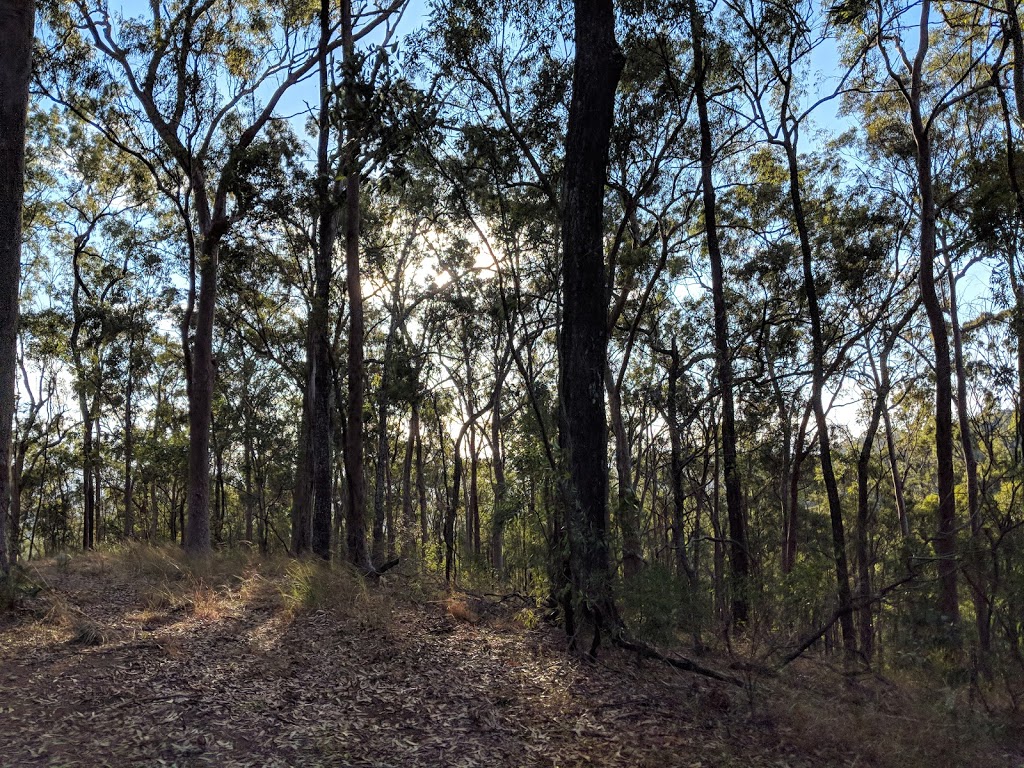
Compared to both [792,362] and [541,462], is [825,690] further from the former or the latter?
[792,362]

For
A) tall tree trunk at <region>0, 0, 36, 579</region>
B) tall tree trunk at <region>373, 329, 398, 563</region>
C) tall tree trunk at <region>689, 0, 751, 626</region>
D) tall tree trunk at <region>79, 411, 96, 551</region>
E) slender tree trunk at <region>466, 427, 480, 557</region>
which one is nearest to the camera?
tall tree trunk at <region>0, 0, 36, 579</region>

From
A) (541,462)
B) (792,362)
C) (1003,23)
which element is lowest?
(541,462)

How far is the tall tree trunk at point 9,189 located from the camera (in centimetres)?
603

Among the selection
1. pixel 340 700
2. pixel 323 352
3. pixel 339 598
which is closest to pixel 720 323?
pixel 323 352

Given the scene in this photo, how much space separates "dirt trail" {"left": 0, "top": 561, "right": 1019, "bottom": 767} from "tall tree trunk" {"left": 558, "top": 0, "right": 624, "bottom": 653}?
1.02 m

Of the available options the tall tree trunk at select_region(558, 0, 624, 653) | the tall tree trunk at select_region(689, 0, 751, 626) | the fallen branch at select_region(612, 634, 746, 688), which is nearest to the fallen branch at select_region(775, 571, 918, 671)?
the fallen branch at select_region(612, 634, 746, 688)

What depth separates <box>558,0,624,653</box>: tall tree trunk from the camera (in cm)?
589

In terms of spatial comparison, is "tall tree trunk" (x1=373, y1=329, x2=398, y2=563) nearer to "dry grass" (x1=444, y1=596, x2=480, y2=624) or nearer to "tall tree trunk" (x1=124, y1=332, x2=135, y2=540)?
"tall tree trunk" (x1=124, y1=332, x2=135, y2=540)

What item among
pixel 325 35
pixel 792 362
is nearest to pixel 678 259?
pixel 792 362

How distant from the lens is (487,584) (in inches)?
391

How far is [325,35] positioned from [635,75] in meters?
5.05

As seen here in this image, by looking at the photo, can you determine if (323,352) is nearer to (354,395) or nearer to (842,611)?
(354,395)

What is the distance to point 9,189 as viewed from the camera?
6.16 m

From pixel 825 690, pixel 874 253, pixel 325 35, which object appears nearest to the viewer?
pixel 825 690
